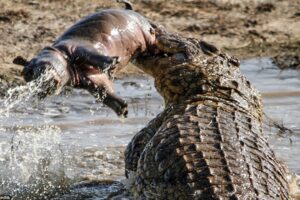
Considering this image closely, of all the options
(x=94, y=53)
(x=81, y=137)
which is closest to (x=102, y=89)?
(x=94, y=53)

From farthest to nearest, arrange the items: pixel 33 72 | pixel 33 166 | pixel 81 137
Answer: pixel 81 137
pixel 33 166
pixel 33 72

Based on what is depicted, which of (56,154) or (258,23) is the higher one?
(56,154)

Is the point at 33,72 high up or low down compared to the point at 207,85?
up

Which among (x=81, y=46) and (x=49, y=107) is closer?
(x=81, y=46)

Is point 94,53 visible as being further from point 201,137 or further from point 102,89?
point 201,137

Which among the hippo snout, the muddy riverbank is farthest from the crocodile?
the muddy riverbank

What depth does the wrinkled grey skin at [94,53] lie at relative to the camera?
14.2 ft

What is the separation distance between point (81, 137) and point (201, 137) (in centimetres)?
329

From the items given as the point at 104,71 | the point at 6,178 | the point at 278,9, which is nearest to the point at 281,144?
the point at 6,178

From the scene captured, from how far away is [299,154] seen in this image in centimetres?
729

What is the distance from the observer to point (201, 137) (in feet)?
15.0

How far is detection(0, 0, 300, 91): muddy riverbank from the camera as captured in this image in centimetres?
1031

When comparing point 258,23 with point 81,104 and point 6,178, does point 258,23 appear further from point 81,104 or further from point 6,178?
point 6,178

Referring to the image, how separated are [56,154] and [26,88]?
2404 mm
